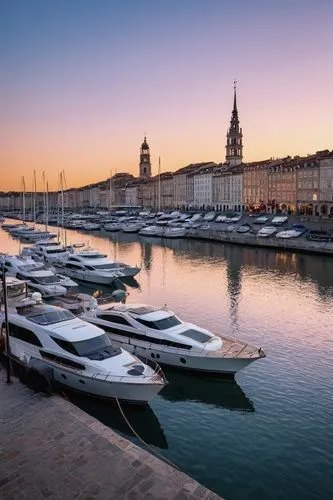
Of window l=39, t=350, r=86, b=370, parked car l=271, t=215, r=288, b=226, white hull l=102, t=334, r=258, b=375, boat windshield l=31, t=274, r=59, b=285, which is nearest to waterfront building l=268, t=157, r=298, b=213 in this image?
parked car l=271, t=215, r=288, b=226

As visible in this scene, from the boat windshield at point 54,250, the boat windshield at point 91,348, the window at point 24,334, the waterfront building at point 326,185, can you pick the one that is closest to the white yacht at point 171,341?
the boat windshield at point 91,348

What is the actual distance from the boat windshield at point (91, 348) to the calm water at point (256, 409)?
159 centimetres

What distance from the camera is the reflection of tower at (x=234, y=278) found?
94.9 feet

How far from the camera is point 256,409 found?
53.6ft

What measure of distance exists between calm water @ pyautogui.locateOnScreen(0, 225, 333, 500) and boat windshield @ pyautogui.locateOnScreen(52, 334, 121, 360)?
62.7 inches

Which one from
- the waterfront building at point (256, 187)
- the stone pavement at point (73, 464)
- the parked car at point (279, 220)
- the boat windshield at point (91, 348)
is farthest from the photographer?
the waterfront building at point (256, 187)

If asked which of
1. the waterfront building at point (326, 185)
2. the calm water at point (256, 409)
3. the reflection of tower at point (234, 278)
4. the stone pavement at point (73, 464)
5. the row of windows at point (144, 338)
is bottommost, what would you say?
the calm water at point (256, 409)

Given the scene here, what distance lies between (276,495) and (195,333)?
28.0ft

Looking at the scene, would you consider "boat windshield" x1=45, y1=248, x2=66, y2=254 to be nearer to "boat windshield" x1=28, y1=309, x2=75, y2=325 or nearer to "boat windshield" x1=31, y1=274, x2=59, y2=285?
"boat windshield" x1=31, y1=274, x2=59, y2=285

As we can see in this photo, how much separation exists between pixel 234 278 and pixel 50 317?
2696 cm

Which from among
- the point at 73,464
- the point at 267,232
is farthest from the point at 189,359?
the point at 267,232

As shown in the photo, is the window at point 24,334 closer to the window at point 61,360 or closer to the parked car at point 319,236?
the window at point 61,360

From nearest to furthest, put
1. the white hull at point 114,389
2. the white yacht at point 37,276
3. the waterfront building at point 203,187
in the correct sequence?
1. the white hull at point 114,389
2. the white yacht at point 37,276
3. the waterfront building at point 203,187

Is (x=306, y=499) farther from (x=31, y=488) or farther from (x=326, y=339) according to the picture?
(x=326, y=339)
